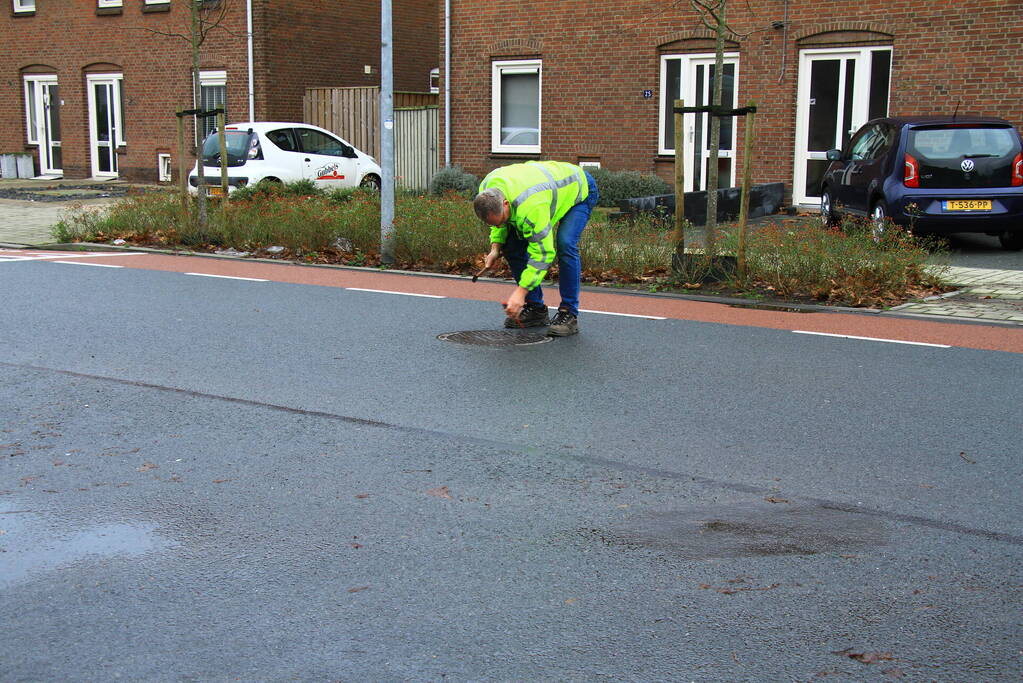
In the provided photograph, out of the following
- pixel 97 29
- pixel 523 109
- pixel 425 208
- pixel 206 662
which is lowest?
pixel 206 662

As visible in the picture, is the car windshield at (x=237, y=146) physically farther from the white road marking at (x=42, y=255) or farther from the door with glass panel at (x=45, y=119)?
the door with glass panel at (x=45, y=119)

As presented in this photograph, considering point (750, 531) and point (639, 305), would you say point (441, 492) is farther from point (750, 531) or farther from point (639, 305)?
point (639, 305)

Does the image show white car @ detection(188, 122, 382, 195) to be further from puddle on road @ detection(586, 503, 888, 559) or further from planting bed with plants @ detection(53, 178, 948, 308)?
puddle on road @ detection(586, 503, 888, 559)

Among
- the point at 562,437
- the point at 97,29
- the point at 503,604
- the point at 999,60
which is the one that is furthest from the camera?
the point at 97,29

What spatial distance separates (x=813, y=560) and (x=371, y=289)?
26.0ft

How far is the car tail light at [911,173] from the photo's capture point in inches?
527

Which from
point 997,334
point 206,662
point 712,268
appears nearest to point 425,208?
point 712,268

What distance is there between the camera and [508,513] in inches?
189

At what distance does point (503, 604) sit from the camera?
391cm

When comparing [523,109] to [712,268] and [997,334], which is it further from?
[997,334]

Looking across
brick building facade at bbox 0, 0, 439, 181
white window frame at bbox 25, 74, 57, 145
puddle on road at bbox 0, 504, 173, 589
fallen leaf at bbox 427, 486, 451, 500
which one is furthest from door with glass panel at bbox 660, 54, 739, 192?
white window frame at bbox 25, 74, 57, 145

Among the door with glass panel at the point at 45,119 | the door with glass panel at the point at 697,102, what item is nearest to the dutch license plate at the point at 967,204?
the door with glass panel at the point at 697,102

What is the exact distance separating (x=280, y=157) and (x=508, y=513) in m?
17.4

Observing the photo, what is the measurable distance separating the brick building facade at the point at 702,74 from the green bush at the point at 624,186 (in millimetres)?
909
